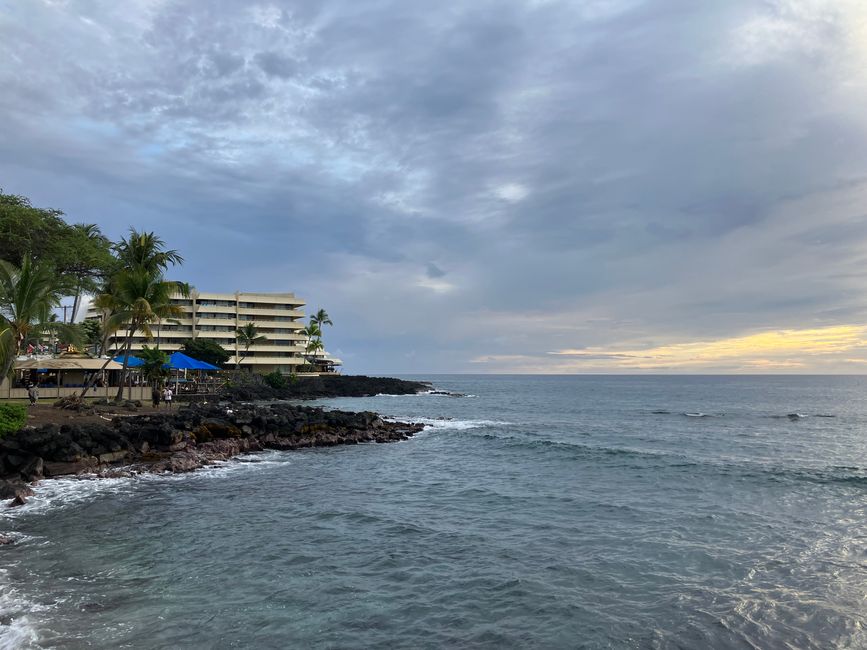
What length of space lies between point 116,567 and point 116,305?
3028 cm

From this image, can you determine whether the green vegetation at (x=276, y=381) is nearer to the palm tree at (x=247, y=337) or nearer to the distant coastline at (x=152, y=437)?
the palm tree at (x=247, y=337)

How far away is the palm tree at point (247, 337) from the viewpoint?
3487 inches

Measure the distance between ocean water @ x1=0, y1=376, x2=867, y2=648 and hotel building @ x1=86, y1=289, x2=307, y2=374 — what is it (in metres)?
79.2

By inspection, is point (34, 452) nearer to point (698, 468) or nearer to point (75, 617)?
point (75, 617)

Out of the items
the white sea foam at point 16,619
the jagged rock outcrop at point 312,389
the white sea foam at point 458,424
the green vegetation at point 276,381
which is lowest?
the white sea foam at point 458,424

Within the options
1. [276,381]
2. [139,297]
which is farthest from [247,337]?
[139,297]

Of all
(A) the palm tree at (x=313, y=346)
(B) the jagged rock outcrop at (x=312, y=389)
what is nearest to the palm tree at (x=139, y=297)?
(B) the jagged rock outcrop at (x=312, y=389)

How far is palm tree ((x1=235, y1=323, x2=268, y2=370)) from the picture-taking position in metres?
88.6

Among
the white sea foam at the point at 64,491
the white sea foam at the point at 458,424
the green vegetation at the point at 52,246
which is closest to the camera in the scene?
the white sea foam at the point at 64,491

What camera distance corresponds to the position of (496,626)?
336 inches

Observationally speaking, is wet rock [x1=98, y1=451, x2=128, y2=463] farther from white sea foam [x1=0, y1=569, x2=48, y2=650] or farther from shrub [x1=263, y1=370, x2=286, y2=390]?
shrub [x1=263, y1=370, x2=286, y2=390]

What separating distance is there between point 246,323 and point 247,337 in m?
12.5

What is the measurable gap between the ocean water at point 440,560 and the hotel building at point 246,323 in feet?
260

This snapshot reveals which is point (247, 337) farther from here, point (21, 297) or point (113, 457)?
point (113, 457)
